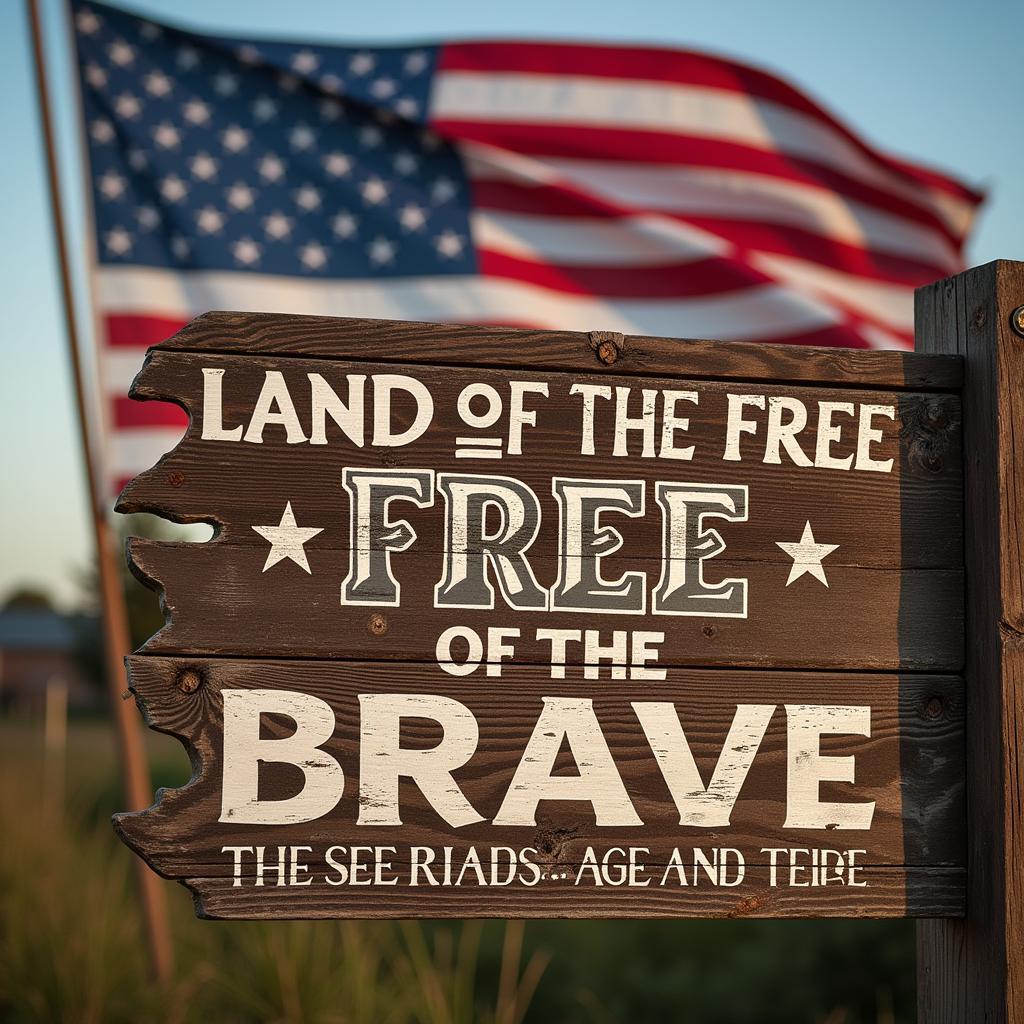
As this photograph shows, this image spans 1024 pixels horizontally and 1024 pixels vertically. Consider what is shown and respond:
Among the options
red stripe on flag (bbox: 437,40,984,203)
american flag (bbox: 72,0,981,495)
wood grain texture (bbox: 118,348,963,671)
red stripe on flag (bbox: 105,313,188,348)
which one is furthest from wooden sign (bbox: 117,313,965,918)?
red stripe on flag (bbox: 437,40,984,203)

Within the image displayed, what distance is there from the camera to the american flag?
4.35m

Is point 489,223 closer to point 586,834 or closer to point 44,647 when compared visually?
point 586,834

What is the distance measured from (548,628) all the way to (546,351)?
0.41 m

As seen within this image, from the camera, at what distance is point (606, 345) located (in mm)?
1735

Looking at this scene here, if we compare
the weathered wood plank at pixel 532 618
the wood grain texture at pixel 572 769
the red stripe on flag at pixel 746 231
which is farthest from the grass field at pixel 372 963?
the red stripe on flag at pixel 746 231

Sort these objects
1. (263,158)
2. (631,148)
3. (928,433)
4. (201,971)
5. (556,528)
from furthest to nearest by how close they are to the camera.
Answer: (201,971)
(631,148)
(263,158)
(928,433)
(556,528)

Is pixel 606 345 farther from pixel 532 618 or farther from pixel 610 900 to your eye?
pixel 610 900

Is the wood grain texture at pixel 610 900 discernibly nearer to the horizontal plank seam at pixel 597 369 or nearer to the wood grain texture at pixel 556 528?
the wood grain texture at pixel 556 528

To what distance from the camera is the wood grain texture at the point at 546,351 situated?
5.49 feet

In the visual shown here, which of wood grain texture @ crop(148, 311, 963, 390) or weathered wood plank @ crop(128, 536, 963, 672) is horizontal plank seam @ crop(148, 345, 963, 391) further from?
weathered wood plank @ crop(128, 536, 963, 672)

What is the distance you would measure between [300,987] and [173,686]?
350cm

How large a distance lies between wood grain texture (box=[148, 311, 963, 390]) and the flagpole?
118 inches

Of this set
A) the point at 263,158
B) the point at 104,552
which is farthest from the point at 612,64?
the point at 104,552

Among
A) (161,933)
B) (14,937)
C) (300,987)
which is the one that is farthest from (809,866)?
(14,937)
